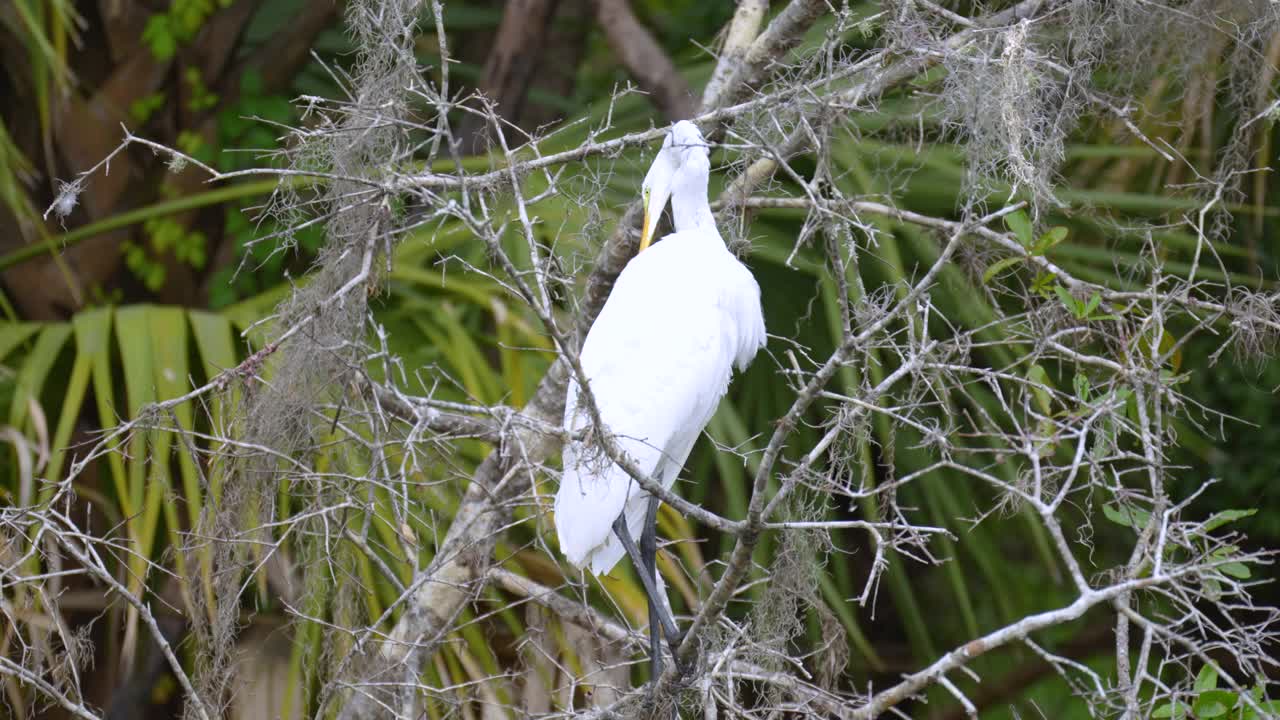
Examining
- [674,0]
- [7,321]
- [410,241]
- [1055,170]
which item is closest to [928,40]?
[1055,170]

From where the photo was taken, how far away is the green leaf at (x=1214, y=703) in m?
1.43

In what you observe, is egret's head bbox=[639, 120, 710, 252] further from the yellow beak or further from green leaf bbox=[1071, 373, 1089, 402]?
green leaf bbox=[1071, 373, 1089, 402]

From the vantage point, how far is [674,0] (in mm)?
4566

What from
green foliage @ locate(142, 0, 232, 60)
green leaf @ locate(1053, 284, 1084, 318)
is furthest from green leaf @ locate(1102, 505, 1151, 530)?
green foliage @ locate(142, 0, 232, 60)

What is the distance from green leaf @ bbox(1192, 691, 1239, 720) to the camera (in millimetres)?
1428

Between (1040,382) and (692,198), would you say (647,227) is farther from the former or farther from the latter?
(1040,382)

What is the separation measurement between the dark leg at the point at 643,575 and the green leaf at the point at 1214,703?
0.77m

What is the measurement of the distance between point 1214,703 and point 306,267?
2.10m

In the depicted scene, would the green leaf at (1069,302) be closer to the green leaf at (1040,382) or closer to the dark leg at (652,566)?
the green leaf at (1040,382)

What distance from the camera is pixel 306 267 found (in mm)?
2924

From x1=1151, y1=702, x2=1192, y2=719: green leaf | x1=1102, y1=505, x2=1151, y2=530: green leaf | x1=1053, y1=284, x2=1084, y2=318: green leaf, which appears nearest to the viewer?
x1=1151, y1=702, x2=1192, y2=719: green leaf

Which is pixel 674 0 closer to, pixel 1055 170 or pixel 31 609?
pixel 1055 170

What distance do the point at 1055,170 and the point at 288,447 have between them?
1065 mm

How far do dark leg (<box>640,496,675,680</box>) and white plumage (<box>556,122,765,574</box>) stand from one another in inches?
1.1
